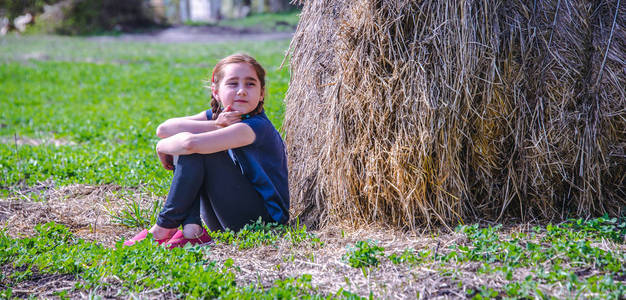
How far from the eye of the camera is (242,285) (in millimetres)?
3262

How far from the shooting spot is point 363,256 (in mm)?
3436

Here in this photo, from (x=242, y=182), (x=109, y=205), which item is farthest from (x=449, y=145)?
(x=109, y=205)

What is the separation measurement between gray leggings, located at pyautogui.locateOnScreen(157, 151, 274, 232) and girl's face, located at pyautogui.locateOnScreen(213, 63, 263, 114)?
1.30ft

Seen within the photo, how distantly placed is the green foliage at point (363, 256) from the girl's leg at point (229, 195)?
0.92m

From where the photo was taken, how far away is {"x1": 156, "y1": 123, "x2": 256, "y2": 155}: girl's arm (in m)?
3.89

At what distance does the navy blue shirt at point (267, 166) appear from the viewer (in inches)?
163

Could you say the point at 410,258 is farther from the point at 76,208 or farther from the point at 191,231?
the point at 76,208

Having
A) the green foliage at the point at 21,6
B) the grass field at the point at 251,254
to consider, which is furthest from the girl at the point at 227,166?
the green foliage at the point at 21,6

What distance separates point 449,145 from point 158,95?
8.21 metres

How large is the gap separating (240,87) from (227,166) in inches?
23.8

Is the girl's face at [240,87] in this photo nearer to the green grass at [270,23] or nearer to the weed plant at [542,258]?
the weed plant at [542,258]

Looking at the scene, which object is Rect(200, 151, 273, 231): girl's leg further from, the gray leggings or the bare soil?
the bare soil

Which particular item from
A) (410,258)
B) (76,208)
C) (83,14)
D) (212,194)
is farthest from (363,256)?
(83,14)

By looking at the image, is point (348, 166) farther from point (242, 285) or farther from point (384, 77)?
point (242, 285)
